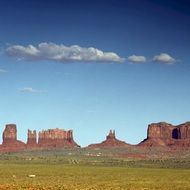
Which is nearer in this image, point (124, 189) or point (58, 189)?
point (58, 189)

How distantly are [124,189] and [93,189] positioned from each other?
19.1 ft

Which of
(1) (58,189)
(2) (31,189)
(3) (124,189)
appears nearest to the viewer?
(2) (31,189)

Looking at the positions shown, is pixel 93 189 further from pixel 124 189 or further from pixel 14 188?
pixel 14 188

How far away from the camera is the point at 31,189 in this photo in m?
61.7

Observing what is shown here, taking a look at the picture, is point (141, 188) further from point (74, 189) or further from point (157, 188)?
point (74, 189)

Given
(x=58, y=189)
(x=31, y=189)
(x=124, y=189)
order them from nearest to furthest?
(x=31, y=189)
(x=58, y=189)
(x=124, y=189)

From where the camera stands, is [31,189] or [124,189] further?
[124,189]

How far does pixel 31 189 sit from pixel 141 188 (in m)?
21.0

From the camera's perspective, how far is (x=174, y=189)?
76.9 metres

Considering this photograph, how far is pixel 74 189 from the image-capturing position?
223 feet

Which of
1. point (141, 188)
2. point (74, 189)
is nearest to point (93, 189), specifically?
point (74, 189)

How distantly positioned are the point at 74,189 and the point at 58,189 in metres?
2.69

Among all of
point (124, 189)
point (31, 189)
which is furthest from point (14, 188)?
point (124, 189)

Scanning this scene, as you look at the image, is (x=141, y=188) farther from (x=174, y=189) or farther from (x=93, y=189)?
(x=93, y=189)
